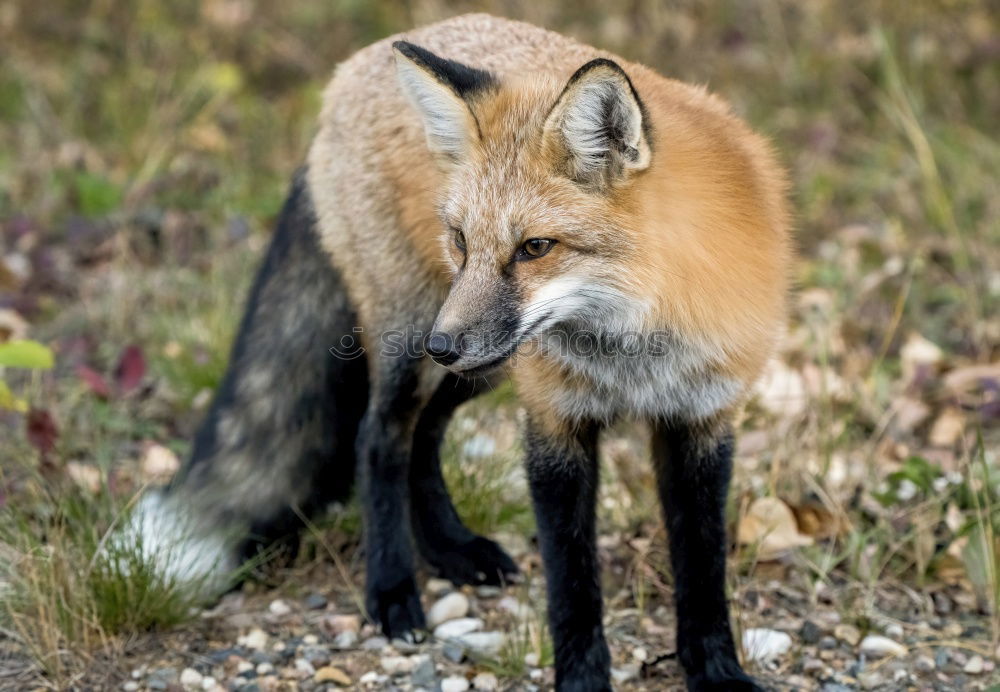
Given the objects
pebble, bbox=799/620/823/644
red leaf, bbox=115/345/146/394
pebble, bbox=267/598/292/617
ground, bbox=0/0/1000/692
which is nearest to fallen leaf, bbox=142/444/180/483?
ground, bbox=0/0/1000/692

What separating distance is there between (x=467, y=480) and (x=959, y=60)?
195 inches

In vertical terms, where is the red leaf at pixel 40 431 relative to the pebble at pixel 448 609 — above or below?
above

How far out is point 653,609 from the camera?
10.9 ft

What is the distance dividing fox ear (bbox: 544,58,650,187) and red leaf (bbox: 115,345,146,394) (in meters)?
2.05

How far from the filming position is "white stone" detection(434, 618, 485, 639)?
10.8 feet

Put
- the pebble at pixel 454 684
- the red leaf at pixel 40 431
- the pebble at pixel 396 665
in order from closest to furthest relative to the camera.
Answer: the pebble at pixel 454 684 < the pebble at pixel 396 665 < the red leaf at pixel 40 431

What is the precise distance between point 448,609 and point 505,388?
3.51 ft

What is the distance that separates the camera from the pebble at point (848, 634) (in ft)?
10.2

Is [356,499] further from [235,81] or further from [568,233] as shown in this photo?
[235,81]

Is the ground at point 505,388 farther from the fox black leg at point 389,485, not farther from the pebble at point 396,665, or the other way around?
the fox black leg at point 389,485

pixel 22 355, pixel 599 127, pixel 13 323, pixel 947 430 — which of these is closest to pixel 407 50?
pixel 599 127

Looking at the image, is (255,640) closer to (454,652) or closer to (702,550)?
(454,652)

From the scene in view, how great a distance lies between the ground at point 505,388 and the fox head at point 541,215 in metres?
1.00

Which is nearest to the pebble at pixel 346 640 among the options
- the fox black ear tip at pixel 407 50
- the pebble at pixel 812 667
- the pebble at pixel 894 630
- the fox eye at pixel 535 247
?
the pebble at pixel 812 667
